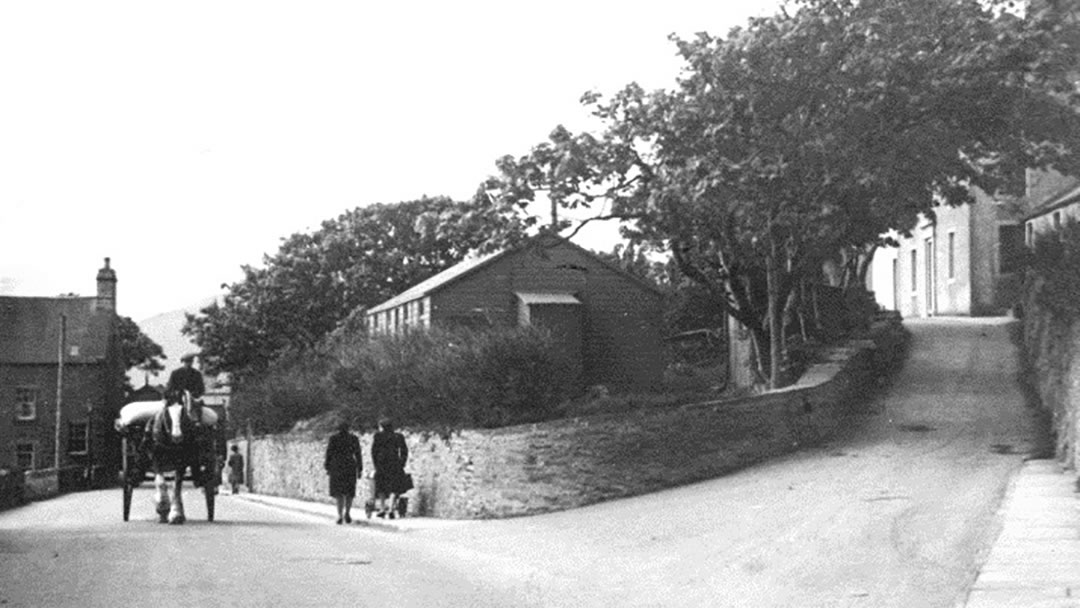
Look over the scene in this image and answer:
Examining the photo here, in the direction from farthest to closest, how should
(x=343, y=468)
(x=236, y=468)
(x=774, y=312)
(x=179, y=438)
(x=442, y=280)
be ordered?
(x=442, y=280), (x=236, y=468), (x=774, y=312), (x=343, y=468), (x=179, y=438)

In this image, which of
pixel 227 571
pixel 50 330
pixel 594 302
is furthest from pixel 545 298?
pixel 227 571

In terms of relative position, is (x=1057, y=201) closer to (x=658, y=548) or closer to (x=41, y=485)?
(x=658, y=548)

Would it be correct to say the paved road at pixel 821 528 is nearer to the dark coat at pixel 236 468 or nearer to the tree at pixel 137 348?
the dark coat at pixel 236 468

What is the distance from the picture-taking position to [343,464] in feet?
76.4

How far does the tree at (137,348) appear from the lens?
112 m

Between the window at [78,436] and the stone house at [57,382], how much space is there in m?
0.06

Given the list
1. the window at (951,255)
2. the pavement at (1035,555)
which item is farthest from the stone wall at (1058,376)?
the window at (951,255)

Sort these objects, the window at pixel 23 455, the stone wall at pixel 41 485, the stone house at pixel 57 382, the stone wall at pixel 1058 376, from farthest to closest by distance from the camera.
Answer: the stone house at pixel 57 382, the window at pixel 23 455, the stone wall at pixel 41 485, the stone wall at pixel 1058 376

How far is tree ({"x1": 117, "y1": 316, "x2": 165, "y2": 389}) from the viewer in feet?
367

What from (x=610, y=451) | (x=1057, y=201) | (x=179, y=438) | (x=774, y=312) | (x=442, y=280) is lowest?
(x=610, y=451)

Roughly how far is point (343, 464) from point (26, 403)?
64038 millimetres

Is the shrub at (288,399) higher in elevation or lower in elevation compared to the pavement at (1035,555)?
higher

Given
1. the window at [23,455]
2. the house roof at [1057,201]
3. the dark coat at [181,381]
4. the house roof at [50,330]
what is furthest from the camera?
the house roof at [50,330]

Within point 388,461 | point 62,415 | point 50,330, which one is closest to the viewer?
point 388,461
